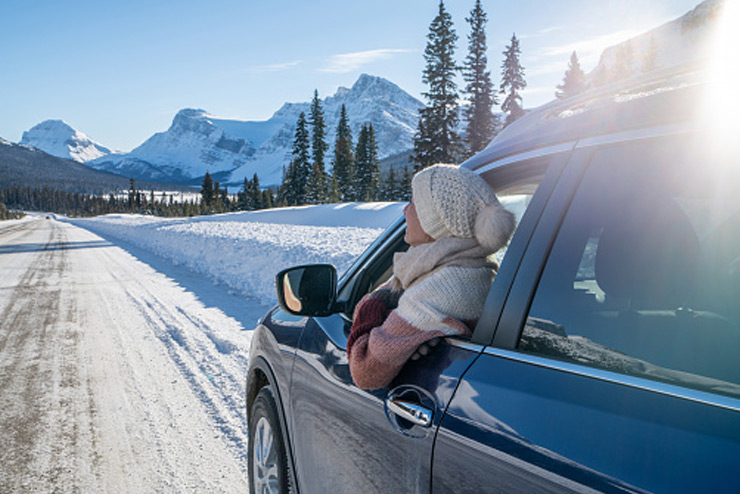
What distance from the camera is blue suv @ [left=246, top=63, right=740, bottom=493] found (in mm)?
987

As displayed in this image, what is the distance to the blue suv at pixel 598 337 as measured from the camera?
99cm

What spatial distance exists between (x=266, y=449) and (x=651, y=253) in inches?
86.3

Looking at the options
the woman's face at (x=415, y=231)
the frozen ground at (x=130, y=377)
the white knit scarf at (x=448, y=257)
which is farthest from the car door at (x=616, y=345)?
the frozen ground at (x=130, y=377)

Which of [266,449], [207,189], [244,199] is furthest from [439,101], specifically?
[207,189]

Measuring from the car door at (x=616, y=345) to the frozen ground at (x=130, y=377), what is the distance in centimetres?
256

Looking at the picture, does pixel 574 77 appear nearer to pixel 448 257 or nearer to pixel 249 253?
pixel 249 253

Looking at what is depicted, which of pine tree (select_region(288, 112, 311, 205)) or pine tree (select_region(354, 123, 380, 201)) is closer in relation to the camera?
pine tree (select_region(354, 123, 380, 201))

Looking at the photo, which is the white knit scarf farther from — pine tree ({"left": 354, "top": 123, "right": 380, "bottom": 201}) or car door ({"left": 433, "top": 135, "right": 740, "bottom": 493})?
pine tree ({"left": 354, "top": 123, "right": 380, "bottom": 201})

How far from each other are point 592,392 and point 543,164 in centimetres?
72

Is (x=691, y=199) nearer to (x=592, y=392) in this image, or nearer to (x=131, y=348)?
(x=592, y=392)

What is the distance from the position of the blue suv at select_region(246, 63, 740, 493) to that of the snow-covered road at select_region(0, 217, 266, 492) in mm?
2294

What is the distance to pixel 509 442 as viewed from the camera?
1.19 metres

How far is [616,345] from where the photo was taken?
1.19 m

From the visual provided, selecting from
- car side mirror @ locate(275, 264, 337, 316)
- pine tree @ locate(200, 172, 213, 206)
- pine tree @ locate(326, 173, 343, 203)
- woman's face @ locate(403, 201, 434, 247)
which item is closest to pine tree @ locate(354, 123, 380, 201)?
pine tree @ locate(326, 173, 343, 203)
